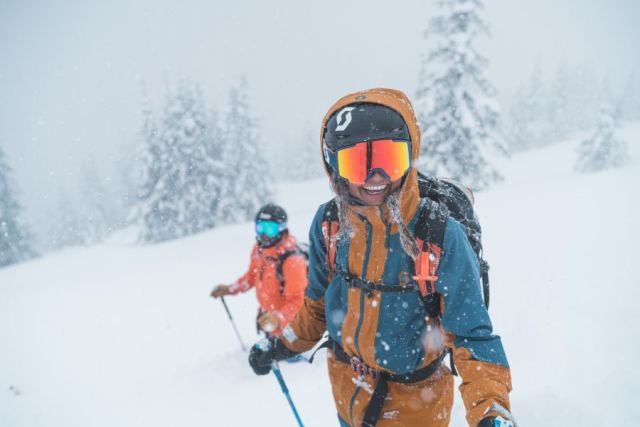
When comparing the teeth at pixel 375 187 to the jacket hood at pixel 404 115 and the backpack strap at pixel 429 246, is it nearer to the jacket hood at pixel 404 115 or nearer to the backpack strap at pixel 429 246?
the jacket hood at pixel 404 115

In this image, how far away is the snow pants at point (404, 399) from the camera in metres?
2.26

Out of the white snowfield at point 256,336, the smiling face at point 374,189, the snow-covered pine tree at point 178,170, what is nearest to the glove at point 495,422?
the smiling face at point 374,189

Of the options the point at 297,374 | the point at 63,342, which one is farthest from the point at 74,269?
the point at 297,374

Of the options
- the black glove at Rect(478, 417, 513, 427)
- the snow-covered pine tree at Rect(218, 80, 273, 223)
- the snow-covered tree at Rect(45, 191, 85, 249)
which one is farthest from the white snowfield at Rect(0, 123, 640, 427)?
the snow-covered tree at Rect(45, 191, 85, 249)

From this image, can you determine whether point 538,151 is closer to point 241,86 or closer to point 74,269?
point 241,86

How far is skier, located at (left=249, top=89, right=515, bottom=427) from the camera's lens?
1.89 metres

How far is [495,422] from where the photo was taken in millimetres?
1648

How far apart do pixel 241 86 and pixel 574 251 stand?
29940 millimetres

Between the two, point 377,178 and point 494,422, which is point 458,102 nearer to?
point 377,178

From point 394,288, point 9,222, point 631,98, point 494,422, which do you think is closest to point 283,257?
point 394,288

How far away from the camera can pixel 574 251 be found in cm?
831

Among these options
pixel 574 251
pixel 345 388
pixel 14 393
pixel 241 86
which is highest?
pixel 241 86

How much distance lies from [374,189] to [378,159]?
0.54ft

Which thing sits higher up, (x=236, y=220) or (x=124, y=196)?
(x=236, y=220)
